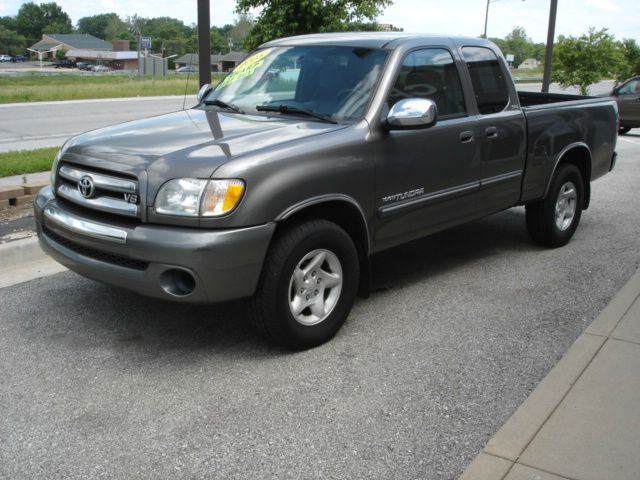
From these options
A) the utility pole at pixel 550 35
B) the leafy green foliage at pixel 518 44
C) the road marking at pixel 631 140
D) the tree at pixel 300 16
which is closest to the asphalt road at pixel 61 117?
the tree at pixel 300 16

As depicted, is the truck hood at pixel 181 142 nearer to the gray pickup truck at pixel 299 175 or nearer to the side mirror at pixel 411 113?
the gray pickup truck at pixel 299 175

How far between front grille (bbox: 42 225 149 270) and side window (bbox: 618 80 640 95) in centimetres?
1754

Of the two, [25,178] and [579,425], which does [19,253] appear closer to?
[25,178]

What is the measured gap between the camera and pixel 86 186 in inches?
166

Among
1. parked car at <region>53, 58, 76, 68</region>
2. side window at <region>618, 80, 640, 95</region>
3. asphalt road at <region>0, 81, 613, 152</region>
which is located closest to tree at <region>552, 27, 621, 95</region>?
side window at <region>618, 80, 640, 95</region>

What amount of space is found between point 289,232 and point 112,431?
142 centimetres

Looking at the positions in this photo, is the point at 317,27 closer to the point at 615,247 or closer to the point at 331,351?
the point at 615,247

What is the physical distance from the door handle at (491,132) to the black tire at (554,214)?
3.69 feet

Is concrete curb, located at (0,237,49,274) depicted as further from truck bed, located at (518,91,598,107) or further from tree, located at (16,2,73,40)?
tree, located at (16,2,73,40)

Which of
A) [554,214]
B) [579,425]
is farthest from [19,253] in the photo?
[554,214]

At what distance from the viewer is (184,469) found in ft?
10.3

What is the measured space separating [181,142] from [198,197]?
552mm

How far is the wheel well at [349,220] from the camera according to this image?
4.33m

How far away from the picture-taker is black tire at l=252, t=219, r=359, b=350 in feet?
13.3
